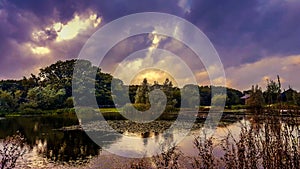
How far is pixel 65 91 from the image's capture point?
49156 mm

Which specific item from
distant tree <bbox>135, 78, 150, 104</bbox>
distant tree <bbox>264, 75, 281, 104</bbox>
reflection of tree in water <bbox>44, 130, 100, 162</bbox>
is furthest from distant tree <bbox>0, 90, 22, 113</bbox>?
distant tree <bbox>264, 75, 281, 104</bbox>

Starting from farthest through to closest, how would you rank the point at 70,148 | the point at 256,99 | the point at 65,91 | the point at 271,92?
1. the point at 65,91
2. the point at 70,148
3. the point at 256,99
4. the point at 271,92

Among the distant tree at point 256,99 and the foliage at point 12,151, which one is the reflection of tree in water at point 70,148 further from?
the distant tree at point 256,99

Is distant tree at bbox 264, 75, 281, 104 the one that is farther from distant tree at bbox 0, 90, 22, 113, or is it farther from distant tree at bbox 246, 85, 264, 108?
distant tree at bbox 0, 90, 22, 113

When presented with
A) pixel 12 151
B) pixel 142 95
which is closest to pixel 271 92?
pixel 12 151

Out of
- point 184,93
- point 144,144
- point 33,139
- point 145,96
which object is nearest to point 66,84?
point 145,96

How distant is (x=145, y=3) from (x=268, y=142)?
14859 mm

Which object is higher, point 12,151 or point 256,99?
point 256,99

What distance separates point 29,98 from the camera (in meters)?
46.7

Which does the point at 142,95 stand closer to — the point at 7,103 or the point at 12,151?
the point at 7,103

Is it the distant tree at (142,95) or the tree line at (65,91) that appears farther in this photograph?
the tree line at (65,91)

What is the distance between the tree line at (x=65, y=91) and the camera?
43.9 m

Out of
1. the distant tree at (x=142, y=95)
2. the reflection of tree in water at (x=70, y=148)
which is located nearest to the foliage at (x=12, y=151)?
the reflection of tree in water at (x=70, y=148)

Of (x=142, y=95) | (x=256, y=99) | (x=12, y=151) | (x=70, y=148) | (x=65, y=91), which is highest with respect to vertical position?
(x=65, y=91)
